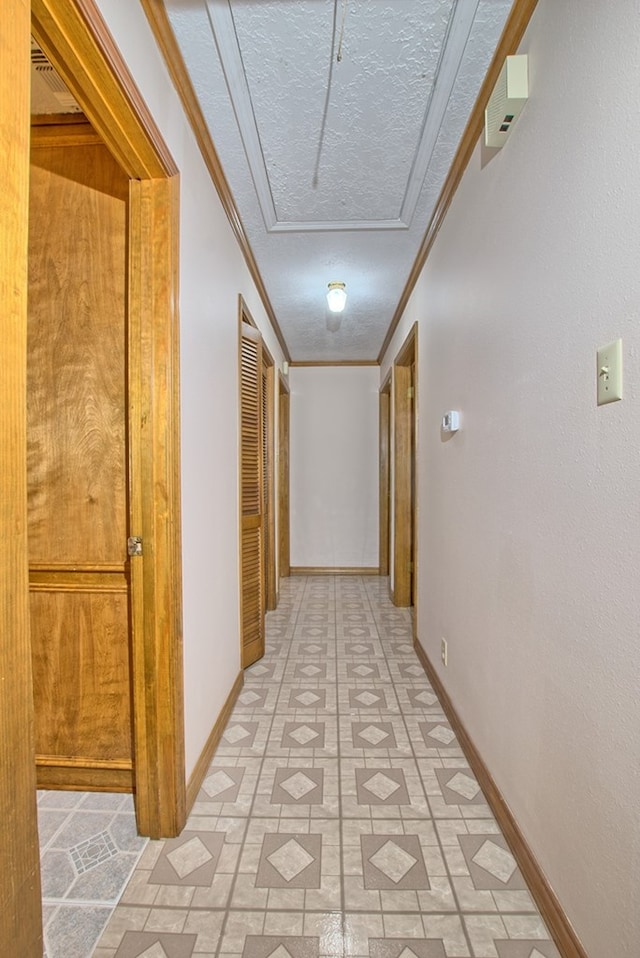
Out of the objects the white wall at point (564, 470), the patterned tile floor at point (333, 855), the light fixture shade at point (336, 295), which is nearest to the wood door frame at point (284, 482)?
the light fixture shade at point (336, 295)

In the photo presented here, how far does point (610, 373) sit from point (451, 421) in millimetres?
1147

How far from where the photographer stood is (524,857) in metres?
1.31

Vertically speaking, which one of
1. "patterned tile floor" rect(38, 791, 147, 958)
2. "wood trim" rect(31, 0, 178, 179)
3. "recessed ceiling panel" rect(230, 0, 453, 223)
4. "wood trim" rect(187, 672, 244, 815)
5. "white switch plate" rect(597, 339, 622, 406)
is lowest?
"patterned tile floor" rect(38, 791, 147, 958)

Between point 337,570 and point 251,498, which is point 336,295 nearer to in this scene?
point 251,498

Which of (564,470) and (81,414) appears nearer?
(564,470)

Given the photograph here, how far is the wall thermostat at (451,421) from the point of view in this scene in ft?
6.61

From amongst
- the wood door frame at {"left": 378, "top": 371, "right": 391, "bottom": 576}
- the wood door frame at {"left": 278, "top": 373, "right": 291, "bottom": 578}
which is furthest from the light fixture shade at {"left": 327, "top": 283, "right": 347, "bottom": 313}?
the wood door frame at {"left": 378, "top": 371, "right": 391, "bottom": 576}

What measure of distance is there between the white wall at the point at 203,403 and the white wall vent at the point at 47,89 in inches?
12.8

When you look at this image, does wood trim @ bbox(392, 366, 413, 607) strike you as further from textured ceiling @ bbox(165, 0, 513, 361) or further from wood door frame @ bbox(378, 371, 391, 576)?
textured ceiling @ bbox(165, 0, 513, 361)

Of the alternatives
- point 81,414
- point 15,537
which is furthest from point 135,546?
point 15,537

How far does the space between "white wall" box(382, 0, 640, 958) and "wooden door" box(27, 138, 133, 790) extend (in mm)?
1310

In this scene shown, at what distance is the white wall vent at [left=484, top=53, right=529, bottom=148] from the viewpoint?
4.19 feet

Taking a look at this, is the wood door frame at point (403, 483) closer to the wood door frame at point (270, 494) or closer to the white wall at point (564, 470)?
the wood door frame at point (270, 494)

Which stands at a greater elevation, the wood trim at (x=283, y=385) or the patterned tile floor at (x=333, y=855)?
the wood trim at (x=283, y=385)
